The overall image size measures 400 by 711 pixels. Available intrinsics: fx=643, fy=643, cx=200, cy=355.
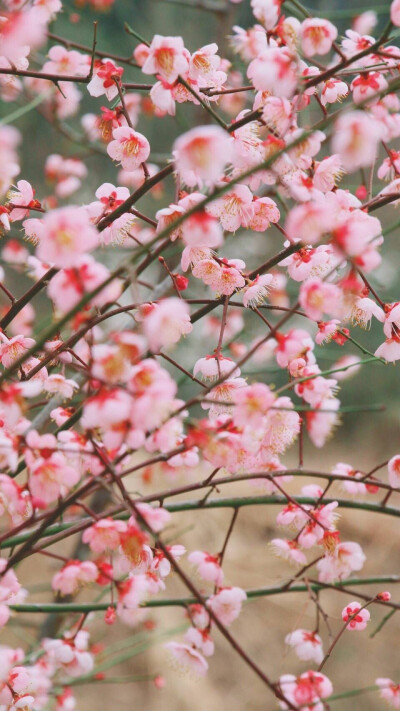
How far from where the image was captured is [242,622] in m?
2.16

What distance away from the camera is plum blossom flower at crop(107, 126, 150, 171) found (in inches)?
Answer: 30.0

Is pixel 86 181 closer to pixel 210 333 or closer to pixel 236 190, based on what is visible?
pixel 210 333

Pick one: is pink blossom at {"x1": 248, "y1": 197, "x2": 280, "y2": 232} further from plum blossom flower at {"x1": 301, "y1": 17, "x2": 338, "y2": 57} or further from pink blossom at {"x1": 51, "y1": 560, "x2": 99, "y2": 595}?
pink blossom at {"x1": 51, "y1": 560, "x2": 99, "y2": 595}

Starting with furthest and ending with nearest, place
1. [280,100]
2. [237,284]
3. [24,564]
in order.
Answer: [24,564] → [237,284] → [280,100]

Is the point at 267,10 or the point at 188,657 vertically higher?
the point at 267,10

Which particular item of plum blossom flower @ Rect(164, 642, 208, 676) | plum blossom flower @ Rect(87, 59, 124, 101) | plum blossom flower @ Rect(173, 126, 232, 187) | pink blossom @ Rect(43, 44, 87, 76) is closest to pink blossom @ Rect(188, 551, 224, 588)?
plum blossom flower @ Rect(164, 642, 208, 676)

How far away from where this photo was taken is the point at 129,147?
30.2 inches

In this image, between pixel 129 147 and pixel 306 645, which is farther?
pixel 306 645

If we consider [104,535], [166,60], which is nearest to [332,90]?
[166,60]

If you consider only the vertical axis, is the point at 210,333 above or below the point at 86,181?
below

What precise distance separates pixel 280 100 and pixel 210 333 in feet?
5.68

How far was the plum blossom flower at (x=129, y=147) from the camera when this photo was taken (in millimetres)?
761

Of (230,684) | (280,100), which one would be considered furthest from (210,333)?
(280,100)

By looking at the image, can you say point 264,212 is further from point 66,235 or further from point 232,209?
point 66,235
